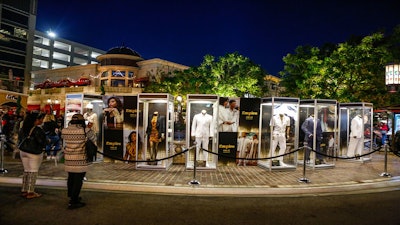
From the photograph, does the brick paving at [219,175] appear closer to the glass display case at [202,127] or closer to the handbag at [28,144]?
the glass display case at [202,127]

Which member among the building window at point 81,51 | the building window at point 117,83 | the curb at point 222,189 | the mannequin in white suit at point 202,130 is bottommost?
the curb at point 222,189

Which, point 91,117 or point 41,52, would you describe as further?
point 41,52

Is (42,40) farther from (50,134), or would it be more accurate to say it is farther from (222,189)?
(222,189)

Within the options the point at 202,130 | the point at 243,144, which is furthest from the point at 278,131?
the point at 202,130

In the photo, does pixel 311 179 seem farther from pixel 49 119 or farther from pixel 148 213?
pixel 49 119

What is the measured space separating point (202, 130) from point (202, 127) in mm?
104

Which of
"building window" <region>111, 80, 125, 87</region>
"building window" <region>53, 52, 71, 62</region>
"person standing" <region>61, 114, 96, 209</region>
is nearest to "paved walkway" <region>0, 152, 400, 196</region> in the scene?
"person standing" <region>61, 114, 96, 209</region>

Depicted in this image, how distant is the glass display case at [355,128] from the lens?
12625mm

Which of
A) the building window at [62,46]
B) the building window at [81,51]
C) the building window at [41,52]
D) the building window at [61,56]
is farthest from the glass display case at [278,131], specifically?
the building window at [81,51]

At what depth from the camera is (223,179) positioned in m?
8.53

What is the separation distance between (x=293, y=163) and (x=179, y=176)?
4.56 m

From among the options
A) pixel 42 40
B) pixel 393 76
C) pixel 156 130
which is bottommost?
pixel 156 130

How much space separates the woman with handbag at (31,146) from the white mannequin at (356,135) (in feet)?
39.3

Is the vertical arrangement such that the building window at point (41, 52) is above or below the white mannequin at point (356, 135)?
above
